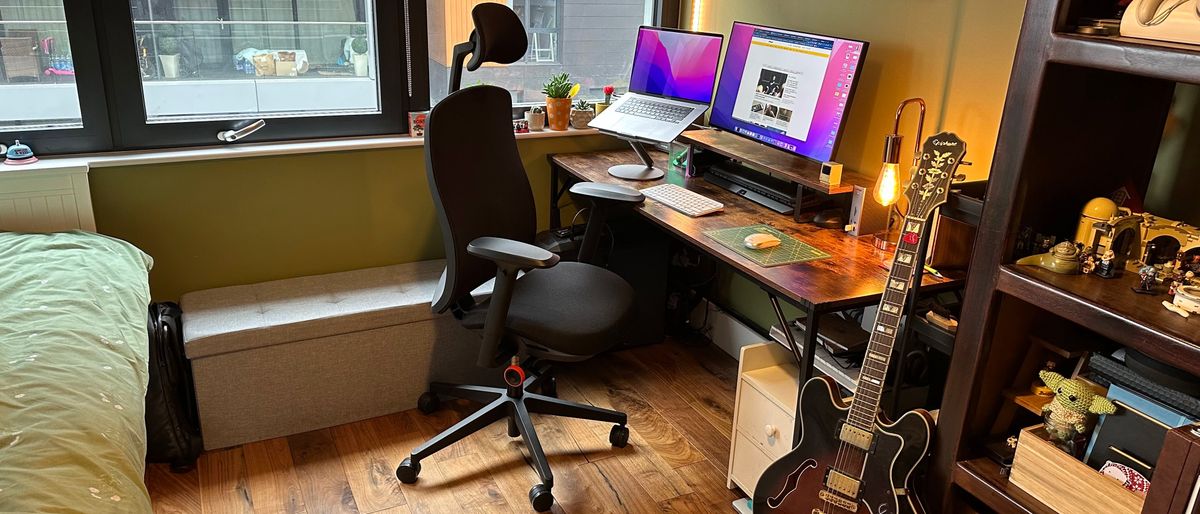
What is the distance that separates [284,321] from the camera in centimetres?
256

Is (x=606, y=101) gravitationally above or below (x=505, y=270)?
above

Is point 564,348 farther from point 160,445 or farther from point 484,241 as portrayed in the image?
point 160,445

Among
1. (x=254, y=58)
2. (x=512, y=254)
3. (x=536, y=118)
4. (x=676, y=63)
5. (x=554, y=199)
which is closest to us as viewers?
(x=512, y=254)

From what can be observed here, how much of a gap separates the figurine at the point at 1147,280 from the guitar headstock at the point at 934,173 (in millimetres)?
391

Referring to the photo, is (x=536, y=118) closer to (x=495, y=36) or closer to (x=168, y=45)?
(x=495, y=36)

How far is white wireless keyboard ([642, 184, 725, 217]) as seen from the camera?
2533 millimetres

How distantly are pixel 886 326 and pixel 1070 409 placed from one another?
378mm

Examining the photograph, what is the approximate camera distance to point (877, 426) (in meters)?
1.87

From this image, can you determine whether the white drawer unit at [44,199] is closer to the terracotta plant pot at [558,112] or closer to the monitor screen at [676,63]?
the terracotta plant pot at [558,112]

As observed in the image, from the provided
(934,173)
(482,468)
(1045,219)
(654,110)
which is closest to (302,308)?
(482,468)

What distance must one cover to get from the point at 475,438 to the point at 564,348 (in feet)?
2.02

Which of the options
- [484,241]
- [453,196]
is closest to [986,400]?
[484,241]

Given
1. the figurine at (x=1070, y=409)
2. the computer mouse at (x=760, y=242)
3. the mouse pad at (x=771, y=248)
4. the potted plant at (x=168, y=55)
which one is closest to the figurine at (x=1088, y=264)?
the figurine at (x=1070, y=409)

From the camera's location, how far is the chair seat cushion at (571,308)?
2252 mm
